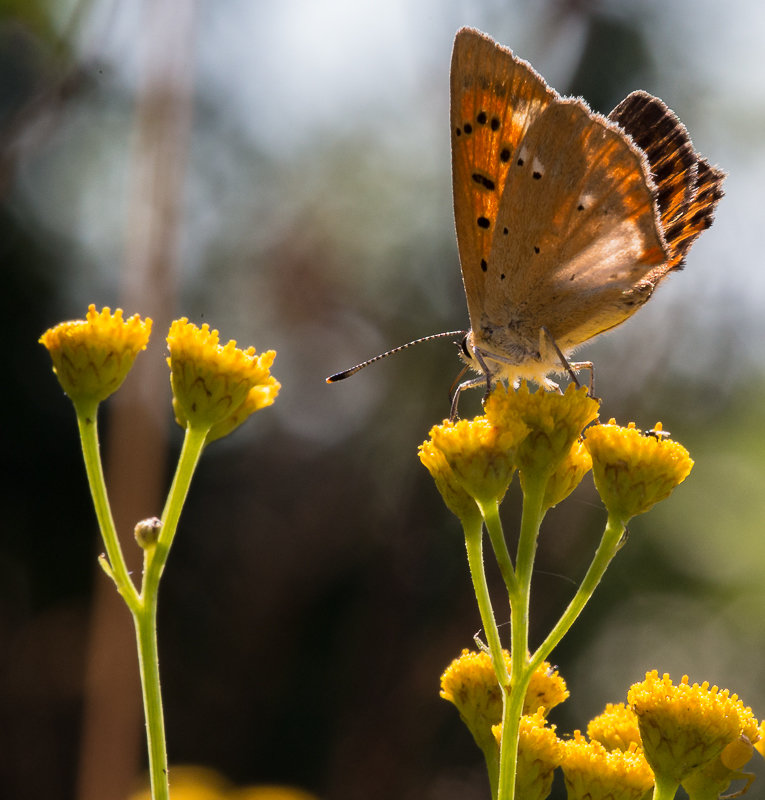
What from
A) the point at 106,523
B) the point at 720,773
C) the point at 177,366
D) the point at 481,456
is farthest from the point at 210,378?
the point at 720,773

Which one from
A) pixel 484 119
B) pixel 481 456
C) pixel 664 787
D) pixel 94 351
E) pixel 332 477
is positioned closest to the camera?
pixel 664 787

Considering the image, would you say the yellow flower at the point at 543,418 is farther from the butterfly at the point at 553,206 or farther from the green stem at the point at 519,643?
the butterfly at the point at 553,206

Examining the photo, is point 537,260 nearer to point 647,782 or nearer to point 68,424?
point 647,782

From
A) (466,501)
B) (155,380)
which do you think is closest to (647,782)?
(466,501)

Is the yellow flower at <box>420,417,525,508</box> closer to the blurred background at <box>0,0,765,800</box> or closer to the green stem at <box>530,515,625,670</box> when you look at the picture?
the green stem at <box>530,515,625,670</box>

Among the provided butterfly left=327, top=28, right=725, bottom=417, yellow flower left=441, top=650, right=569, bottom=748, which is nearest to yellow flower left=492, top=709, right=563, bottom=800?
yellow flower left=441, top=650, right=569, bottom=748

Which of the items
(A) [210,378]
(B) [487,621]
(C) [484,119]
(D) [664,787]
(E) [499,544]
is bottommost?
(D) [664,787]

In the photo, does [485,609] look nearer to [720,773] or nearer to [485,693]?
[485,693]
